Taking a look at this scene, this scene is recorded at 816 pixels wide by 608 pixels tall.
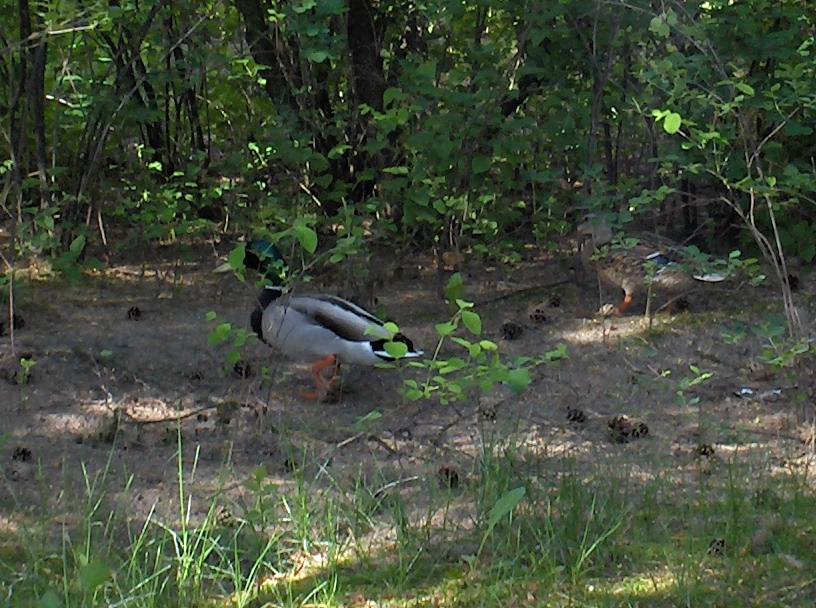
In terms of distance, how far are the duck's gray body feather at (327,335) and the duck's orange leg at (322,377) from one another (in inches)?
Answer: 2.1

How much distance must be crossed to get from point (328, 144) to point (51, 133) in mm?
1913

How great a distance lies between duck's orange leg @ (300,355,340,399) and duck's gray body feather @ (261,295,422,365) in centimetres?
5

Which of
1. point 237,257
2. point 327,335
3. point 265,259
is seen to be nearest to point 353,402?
point 327,335

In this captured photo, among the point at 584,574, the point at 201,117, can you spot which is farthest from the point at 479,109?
the point at 584,574

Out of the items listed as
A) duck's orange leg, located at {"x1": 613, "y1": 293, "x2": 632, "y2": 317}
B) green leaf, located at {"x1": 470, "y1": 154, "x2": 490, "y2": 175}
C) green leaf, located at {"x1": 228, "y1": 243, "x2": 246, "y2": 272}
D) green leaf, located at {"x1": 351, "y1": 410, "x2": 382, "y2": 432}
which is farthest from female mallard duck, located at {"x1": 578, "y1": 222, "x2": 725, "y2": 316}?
green leaf, located at {"x1": 228, "y1": 243, "x2": 246, "y2": 272}

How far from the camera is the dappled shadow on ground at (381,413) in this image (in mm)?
4613

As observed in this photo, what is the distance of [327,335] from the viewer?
6117 mm

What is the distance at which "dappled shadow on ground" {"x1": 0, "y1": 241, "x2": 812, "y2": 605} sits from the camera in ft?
15.1

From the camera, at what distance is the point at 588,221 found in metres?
7.14

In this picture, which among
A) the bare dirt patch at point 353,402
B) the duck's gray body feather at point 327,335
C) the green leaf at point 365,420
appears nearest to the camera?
the green leaf at point 365,420

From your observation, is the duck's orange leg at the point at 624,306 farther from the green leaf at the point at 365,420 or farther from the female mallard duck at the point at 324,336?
the green leaf at the point at 365,420

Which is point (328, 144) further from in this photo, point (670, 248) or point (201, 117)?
point (670, 248)

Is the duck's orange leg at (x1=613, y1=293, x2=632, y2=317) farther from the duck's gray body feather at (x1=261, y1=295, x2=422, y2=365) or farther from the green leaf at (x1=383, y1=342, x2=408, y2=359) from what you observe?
the green leaf at (x1=383, y1=342, x2=408, y2=359)

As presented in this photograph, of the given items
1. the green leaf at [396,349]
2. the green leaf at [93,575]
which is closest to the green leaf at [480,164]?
the green leaf at [396,349]
